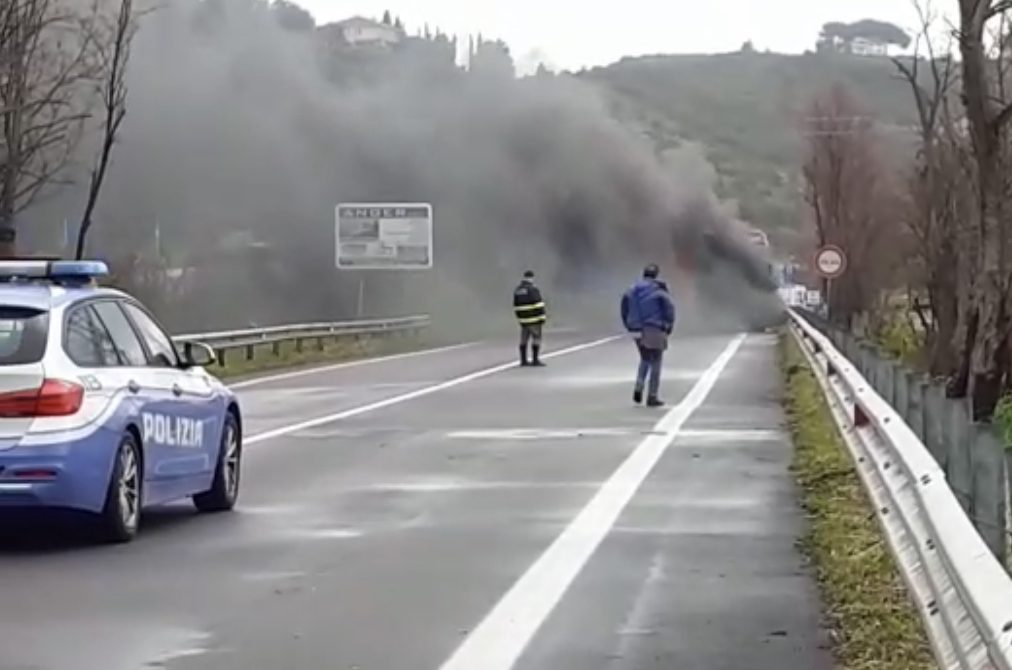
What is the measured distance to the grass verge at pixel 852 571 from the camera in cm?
807

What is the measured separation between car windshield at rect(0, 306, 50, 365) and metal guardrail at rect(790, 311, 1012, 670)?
15.1 feet

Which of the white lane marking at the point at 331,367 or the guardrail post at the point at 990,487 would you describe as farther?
the white lane marking at the point at 331,367

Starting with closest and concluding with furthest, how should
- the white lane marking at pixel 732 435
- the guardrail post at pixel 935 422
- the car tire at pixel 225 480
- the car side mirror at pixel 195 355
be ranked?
1. the guardrail post at pixel 935 422
2. the car side mirror at pixel 195 355
3. the car tire at pixel 225 480
4. the white lane marking at pixel 732 435

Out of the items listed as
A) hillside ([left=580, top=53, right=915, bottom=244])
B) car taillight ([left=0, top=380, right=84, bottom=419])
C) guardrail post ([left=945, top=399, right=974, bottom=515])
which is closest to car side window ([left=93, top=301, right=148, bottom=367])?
car taillight ([left=0, top=380, right=84, bottom=419])

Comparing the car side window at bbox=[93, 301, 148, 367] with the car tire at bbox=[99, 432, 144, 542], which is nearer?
the car tire at bbox=[99, 432, 144, 542]

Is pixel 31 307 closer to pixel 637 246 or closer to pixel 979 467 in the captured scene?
pixel 979 467

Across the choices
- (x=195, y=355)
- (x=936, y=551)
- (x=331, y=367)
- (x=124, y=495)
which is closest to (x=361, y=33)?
(x=331, y=367)

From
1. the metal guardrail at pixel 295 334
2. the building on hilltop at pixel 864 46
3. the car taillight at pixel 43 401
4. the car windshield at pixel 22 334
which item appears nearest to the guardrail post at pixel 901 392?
the car taillight at pixel 43 401

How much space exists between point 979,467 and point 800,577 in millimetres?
2011

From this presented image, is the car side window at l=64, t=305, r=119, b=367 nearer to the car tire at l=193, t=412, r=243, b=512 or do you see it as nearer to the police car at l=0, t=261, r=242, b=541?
the police car at l=0, t=261, r=242, b=541

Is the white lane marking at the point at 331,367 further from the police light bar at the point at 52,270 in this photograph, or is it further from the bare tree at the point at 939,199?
the police light bar at the point at 52,270

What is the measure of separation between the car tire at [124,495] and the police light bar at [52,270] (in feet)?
3.51

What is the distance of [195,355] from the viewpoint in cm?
1327

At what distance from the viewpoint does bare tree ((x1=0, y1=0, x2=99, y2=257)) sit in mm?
24938
